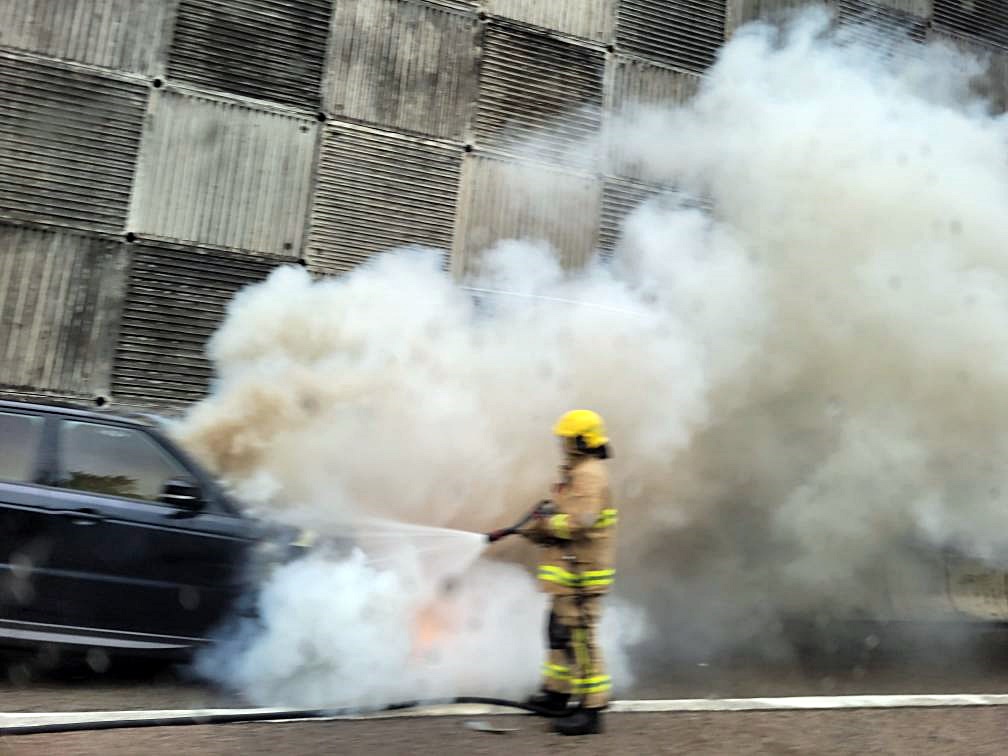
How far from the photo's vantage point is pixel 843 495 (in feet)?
21.3

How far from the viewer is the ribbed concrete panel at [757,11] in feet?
31.0

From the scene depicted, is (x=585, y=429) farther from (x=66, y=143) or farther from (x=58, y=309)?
(x=66, y=143)

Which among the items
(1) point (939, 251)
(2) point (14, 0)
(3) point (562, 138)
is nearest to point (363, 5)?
(3) point (562, 138)

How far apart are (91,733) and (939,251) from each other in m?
6.55

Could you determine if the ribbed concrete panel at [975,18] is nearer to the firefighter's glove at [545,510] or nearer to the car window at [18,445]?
the firefighter's glove at [545,510]

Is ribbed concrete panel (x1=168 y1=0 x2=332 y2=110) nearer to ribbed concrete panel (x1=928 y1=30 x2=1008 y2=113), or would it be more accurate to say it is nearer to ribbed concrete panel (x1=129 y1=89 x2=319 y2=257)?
ribbed concrete panel (x1=129 y1=89 x2=319 y2=257)

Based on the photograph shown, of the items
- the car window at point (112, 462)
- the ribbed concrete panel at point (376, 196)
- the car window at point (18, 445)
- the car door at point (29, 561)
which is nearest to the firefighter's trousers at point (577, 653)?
the car window at point (112, 462)

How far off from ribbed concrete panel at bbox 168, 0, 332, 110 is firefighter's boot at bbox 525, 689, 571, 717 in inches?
234

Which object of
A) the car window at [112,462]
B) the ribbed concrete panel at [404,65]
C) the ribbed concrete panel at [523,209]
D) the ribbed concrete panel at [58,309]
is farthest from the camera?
the ribbed concrete panel at [523,209]

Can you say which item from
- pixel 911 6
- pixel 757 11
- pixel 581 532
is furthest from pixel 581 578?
pixel 911 6

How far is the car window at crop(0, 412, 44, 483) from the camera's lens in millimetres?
4328

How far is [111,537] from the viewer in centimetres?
430

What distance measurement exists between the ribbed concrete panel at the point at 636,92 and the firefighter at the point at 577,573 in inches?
208

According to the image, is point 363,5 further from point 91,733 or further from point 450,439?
point 91,733
